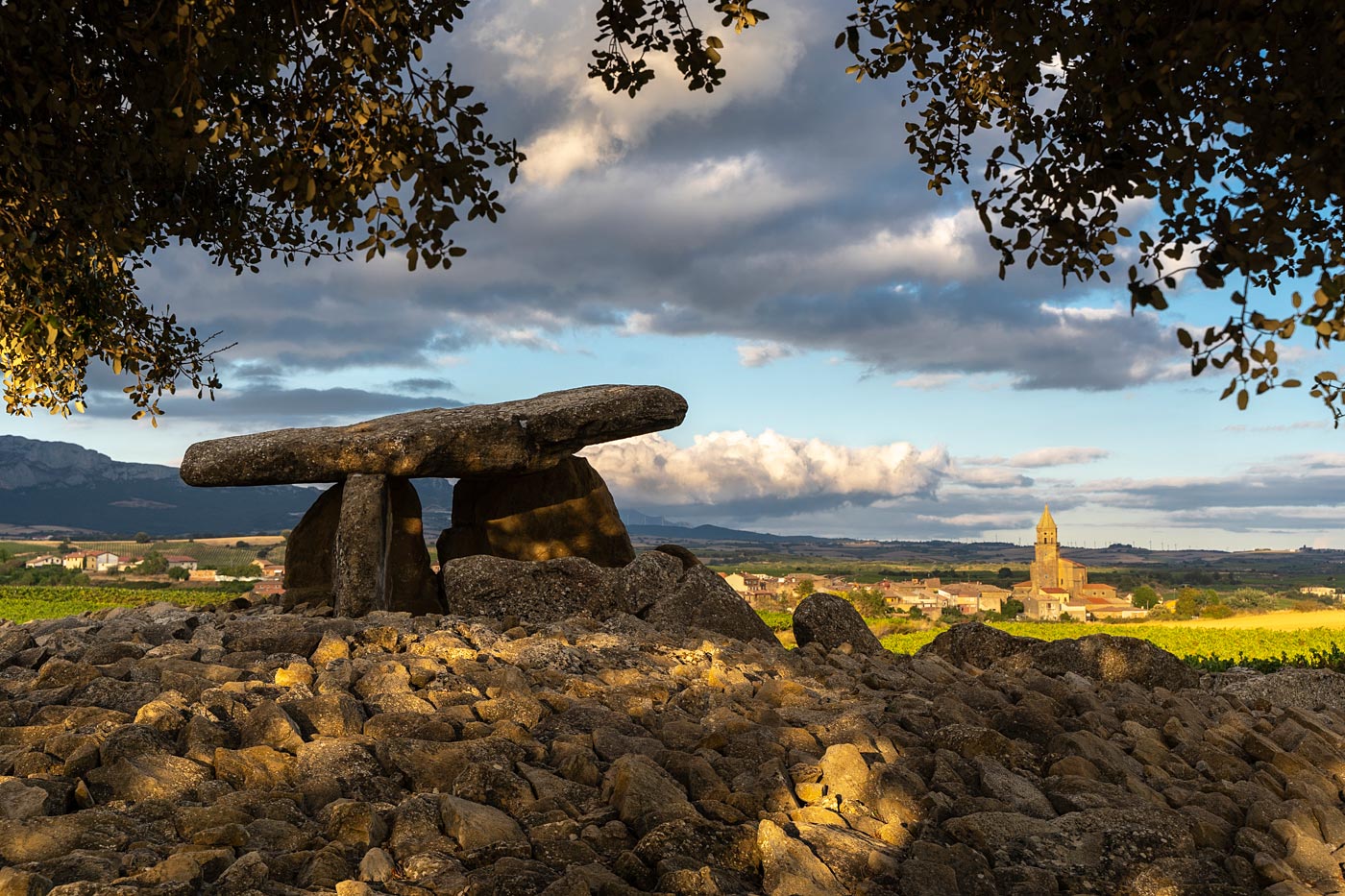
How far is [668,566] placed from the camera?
37.6 ft

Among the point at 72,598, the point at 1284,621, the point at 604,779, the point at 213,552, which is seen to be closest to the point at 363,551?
the point at 604,779

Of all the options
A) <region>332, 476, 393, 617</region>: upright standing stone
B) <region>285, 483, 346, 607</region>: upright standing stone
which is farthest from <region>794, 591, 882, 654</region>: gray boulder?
<region>285, 483, 346, 607</region>: upright standing stone

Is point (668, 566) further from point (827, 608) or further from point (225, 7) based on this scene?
point (225, 7)

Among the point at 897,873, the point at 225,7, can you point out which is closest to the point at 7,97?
the point at 225,7

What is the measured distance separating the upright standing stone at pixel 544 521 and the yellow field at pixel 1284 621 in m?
17.4

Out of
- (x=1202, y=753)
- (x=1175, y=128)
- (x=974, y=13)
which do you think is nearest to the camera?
(x=1175, y=128)

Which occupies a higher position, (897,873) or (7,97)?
(7,97)

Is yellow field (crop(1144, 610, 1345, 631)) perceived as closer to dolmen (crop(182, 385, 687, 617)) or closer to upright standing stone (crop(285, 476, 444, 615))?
dolmen (crop(182, 385, 687, 617))

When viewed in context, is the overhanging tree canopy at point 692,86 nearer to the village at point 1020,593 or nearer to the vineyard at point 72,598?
the vineyard at point 72,598

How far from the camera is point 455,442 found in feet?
42.6

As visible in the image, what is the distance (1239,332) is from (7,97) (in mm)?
8877

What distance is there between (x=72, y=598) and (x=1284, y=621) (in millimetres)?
28415

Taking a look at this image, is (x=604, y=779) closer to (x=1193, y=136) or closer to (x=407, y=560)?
(x=1193, y=136)

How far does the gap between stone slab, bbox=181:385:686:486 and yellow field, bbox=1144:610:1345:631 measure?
58.3 ft
